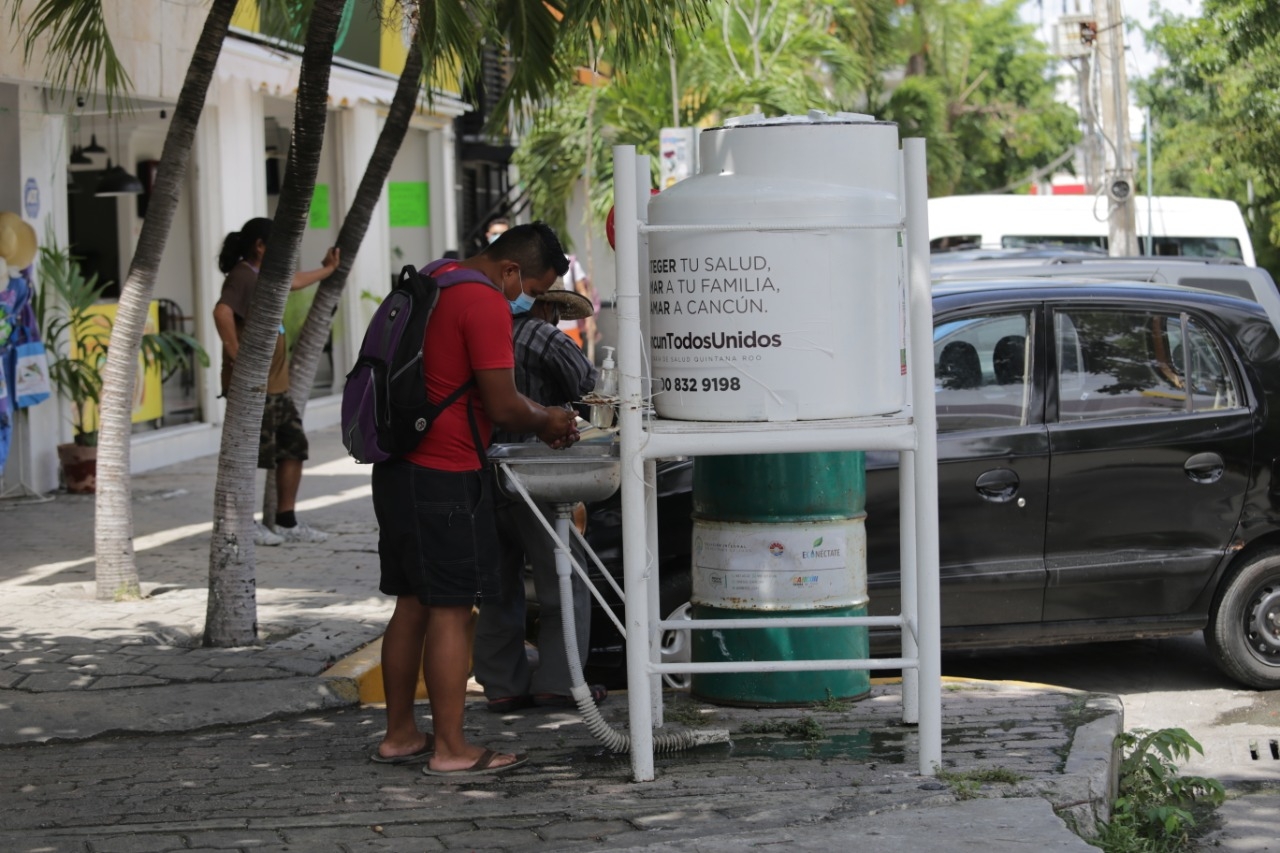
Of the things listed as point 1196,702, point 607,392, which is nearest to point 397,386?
point 607,392

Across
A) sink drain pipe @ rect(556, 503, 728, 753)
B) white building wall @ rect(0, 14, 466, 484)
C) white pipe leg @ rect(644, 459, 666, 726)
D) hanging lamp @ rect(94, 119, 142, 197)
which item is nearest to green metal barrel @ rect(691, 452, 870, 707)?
white pipe leg @ rect(644, 459, 666, 726)

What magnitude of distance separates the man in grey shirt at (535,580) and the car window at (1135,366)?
219 cm

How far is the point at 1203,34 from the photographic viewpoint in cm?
2047

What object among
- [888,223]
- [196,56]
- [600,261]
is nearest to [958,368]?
[888,223]

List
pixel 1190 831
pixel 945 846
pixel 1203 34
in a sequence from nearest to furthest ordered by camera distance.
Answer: pixel 945 846 < pixel 1190 831 < pixel 1203 34

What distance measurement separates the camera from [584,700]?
5203mm

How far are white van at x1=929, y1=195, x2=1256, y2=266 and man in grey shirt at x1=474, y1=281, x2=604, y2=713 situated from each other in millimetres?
14408

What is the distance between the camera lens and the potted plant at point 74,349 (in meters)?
11.8

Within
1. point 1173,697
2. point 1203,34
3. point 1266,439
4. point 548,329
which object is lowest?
point 1173,697

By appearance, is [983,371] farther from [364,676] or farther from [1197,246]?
[1197,246]

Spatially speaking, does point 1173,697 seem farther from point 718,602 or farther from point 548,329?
point 548,329

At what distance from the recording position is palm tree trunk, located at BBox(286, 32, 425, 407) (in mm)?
8164

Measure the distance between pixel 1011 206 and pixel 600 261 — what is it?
42.5 feet

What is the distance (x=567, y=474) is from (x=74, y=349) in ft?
26.6
